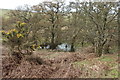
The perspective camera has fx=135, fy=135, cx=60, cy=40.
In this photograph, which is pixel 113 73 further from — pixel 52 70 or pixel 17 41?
pixel 17 41

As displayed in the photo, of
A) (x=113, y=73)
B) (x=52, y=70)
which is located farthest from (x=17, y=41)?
(x=113, y=73)

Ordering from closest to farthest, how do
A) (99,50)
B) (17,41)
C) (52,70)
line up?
(52,70), (17,41), (99,50)

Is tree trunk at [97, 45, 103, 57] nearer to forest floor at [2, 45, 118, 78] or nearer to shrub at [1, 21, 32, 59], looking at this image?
forest floor at [2, 45, 118, 78]

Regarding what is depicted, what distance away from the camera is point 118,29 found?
1295 centimetres

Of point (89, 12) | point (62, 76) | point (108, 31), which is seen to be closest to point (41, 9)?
point (89, 12)

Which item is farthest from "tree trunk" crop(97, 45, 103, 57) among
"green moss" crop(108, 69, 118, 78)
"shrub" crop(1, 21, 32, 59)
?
"shrub" crop(1, 21, 32, 59)

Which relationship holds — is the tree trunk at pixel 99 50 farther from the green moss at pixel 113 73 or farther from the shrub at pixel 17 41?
the shrub at pixel 17 41

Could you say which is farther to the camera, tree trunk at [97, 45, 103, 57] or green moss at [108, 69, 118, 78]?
tree trunk at [97, 45, 103, 57]

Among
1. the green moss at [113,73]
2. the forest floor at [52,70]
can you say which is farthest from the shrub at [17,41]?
the green moss at [113,73]

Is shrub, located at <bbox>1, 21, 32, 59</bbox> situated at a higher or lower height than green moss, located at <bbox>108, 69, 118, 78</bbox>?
higher

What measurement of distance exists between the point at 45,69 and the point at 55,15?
17.8m

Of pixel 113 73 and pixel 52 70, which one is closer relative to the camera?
pixel 113 73

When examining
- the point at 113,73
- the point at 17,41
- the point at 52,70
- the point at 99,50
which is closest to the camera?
the point at 113,73

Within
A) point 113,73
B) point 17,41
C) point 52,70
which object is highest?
point 17,41
